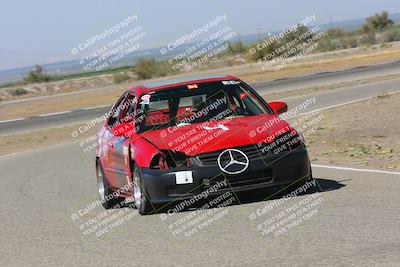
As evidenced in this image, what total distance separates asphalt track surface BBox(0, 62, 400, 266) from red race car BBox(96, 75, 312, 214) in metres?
0.29

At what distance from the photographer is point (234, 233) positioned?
22.6ft

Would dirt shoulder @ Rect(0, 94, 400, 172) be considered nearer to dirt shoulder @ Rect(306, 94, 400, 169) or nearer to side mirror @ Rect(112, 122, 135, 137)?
dirt shoulder @ Rect(306, 94, 400, 169)

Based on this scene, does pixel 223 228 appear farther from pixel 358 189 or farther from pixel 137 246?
pixel 358 189

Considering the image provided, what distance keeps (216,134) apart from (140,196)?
1051 millimetres

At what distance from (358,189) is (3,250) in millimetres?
3936

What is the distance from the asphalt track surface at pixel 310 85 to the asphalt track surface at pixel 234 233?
15.9m

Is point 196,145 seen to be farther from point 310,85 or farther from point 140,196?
point 310,85

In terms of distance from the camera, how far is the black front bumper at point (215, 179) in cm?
789

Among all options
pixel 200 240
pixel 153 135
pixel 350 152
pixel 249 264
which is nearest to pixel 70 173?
pixel 350 152

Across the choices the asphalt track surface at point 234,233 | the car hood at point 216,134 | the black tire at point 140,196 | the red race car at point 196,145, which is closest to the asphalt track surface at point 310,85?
the red race car at point 196,145

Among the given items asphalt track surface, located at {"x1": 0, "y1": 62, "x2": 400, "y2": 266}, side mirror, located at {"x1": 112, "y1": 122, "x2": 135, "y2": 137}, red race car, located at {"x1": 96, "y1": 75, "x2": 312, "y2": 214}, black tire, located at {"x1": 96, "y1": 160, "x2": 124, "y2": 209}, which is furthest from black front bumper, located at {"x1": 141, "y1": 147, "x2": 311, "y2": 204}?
black tire, located at {"x1": 96, "y1": 160, "x2": 124, "y2": 209}

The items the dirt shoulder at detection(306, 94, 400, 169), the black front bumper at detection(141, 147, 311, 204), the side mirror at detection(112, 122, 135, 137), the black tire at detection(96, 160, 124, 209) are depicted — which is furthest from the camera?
the dirt shoulder at detection(306, 94, 400, 169)

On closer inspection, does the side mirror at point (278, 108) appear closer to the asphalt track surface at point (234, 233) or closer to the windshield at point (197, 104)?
the windshield at point (197, 104)

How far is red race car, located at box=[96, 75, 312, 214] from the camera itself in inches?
313
